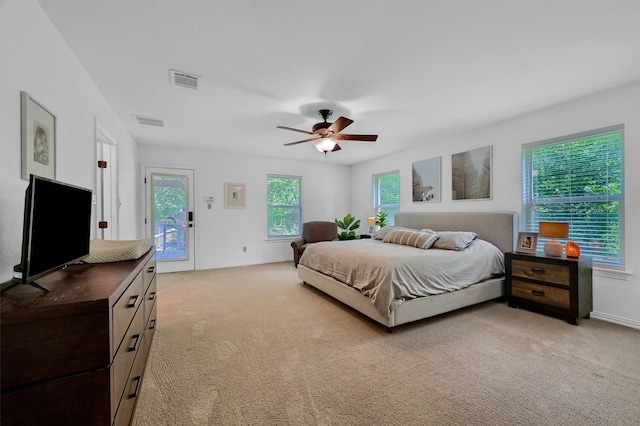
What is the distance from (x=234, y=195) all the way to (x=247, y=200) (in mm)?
291

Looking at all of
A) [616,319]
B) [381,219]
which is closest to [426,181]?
[381,219]

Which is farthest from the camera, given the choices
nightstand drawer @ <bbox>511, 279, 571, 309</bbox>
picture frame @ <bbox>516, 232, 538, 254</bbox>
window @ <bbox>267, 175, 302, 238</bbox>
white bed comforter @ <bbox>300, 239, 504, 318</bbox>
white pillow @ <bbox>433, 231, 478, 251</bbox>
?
window @ <bbox>267, 175, 302, 238</bbox>

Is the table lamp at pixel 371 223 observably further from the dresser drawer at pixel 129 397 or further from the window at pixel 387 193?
the dresser drawer at pixel 129 397

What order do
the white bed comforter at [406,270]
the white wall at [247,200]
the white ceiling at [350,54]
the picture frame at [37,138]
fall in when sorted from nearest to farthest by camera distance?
the picture frame at [37,138] → the white ceiling at [350,54] → the white bed comforter at [406,270] → the white wall at [247,200]

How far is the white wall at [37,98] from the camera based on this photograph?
126 cm

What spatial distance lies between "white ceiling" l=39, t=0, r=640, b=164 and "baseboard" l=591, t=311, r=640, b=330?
93.5 inches

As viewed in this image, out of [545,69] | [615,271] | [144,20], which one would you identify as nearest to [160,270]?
[144,20]

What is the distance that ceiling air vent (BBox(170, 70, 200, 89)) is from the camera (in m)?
2.42

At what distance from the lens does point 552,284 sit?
2852 millimetres

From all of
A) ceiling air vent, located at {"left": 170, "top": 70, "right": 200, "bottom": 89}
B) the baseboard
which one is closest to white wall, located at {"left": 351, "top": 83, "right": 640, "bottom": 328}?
the baseboard

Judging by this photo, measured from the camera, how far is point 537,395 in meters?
1.67

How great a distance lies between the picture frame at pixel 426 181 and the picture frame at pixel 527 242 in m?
1.49

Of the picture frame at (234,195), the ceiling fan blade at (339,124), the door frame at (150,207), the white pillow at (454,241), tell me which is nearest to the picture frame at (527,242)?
the white pillow at (454,241)

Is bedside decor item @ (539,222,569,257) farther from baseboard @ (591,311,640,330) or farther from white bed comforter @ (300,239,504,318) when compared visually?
baseboard @ (591,311,640,330)
